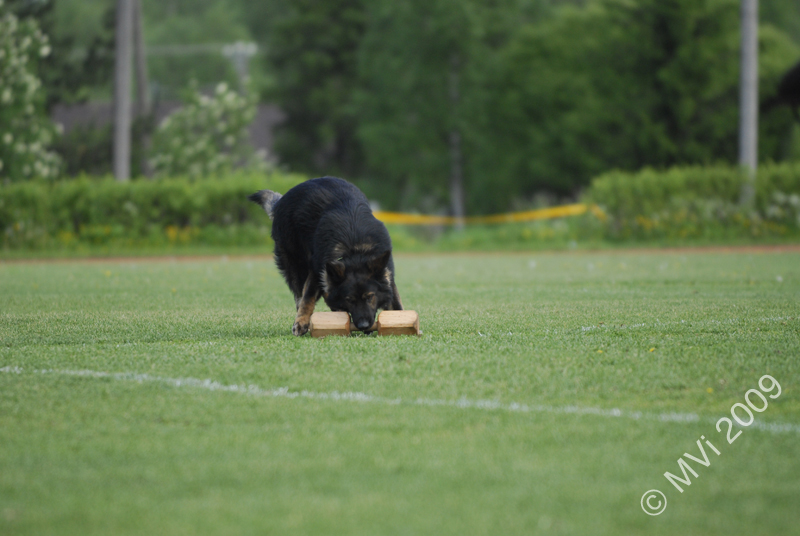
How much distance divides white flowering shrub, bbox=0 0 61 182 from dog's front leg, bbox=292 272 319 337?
20.4 m

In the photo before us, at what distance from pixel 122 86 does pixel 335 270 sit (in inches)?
820

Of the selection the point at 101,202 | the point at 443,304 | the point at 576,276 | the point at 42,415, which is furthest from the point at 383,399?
the point at 101,202

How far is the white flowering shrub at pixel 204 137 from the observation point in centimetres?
2950

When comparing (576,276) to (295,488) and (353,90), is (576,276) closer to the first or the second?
(295,488)

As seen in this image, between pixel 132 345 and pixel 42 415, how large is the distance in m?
1.93

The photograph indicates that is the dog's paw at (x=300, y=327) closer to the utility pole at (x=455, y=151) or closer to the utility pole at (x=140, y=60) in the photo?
the utility pole at (x=140, y=60)

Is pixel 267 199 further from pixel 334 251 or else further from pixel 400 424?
pixel 400 424

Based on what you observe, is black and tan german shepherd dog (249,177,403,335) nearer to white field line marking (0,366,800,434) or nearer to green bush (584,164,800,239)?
white field line marking (0,366,800,434)

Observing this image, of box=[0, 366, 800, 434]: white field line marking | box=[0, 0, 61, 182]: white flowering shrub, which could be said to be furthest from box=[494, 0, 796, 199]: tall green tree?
box=[0, 366, 800, 434]: white field line marking

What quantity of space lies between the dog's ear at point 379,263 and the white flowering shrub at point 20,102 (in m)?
21.0

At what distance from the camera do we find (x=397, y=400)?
14.0ft

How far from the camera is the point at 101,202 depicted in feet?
67.6

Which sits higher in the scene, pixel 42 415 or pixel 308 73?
pixel 308 73

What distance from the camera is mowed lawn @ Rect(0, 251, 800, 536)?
9.29ft
